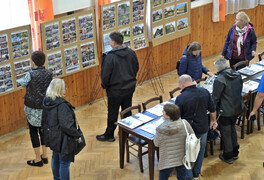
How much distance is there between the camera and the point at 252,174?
21.6 ft

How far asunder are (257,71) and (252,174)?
2312 millimetres

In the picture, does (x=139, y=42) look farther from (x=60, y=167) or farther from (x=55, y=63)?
(x=60, y=167)

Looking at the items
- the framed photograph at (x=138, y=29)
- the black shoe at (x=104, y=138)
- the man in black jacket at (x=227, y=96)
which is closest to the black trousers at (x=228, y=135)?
the man in black jacket at (x=227, y=96)

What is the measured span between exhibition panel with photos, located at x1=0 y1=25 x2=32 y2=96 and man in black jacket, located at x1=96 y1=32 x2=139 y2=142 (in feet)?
4.51

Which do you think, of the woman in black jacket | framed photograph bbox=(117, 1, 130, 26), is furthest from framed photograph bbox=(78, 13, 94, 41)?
the woman in black jacket

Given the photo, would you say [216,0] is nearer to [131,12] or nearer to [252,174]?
[131,12]

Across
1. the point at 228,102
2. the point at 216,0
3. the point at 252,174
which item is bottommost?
the point at 252,174

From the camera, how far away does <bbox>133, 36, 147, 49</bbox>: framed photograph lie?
9.17 m

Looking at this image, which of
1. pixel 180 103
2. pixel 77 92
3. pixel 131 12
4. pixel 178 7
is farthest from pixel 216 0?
pixel 180 103

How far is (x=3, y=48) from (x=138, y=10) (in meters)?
3.01

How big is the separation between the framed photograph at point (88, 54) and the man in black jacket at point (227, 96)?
282cm

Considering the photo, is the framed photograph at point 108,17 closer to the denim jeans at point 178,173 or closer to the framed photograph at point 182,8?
the framed photograph at point 182,8

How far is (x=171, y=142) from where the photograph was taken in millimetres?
5277

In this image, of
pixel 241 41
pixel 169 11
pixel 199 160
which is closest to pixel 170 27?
pixel 169 11
